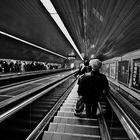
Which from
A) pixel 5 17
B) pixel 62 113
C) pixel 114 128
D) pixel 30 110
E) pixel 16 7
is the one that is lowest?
pixel 62 113

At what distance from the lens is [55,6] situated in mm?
3043

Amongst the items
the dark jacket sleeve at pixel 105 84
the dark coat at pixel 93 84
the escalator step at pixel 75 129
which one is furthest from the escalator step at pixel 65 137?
the dark jacket sleeve at pixel 105 84

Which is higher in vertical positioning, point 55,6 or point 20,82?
point 55,6

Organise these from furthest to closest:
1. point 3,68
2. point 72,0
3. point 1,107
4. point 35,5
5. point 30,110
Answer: point 3,68 → point 35,5 → point 72,0 → point 30,110 → point 1,107

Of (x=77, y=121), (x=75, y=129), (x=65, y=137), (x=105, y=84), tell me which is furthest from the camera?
(x=77, y=121)

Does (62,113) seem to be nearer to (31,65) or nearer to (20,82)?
(20,82)

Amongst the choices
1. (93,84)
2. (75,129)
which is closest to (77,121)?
(75,129)

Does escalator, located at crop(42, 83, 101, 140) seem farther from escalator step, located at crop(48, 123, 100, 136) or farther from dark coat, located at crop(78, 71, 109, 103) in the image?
dark coat, located at crop(78, 71, 109, 103)

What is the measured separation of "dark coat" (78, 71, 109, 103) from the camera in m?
2.26

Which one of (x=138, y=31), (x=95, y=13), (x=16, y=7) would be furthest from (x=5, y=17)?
(x=138, y=31)

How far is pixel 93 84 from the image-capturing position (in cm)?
229

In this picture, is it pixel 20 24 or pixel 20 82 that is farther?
pixel 20 82

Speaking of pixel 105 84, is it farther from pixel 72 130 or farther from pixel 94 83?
pixel 72 130

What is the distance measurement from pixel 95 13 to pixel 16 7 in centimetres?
188
